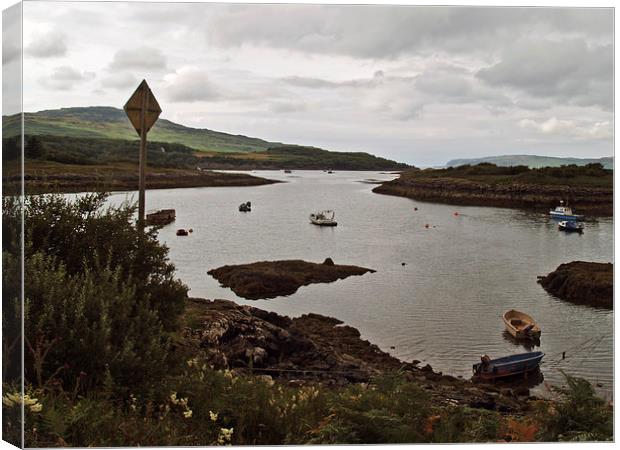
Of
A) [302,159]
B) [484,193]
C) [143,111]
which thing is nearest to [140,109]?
[143,111]

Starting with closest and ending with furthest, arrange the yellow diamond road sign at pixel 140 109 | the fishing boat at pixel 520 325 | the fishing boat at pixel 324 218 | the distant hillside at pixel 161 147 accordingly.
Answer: the yellow diamond road sign at pixel 140 109 < the distant hillside at pixel 161 147 < the fishing boat at pixel 520 325 < the fishing boat at pixel 324 218

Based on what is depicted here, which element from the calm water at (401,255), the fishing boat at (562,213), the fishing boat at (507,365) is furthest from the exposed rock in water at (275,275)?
the fishing boat at (562,213)

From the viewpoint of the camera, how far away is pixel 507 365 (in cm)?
848

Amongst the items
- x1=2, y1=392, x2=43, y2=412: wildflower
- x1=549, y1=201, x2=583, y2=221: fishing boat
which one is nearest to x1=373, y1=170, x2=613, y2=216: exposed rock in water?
x1=549, y1=201, x2=583, y2=221: fishing boat

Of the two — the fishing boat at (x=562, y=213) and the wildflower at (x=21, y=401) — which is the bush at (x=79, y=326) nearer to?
the wildflower at (x=21, y=401)

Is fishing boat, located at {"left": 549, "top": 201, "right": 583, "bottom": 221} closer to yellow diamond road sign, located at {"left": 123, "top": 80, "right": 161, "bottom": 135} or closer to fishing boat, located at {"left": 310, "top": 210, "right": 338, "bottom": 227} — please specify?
fishing boat, located at {"left": 310, "top": 210, "right": 338, "bottom": 227}

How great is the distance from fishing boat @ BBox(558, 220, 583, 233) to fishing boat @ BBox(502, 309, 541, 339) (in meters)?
1.22

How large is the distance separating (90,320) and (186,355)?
0.95 m

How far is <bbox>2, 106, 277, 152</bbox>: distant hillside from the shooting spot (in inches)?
253

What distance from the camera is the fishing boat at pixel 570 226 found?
7278 mm

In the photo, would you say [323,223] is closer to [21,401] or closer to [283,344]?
[283,344]

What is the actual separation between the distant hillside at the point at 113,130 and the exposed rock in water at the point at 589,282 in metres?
3.86

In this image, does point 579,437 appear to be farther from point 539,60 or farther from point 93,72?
point 93,72

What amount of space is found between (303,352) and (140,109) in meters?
3.91
